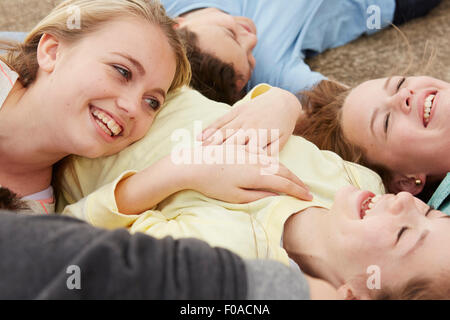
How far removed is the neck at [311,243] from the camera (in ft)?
2.88

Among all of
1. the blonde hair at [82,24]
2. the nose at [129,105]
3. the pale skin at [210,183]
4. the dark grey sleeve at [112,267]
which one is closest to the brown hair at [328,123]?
the pale skin at [210,183]

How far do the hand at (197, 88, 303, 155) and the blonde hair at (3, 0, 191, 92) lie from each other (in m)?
0.21

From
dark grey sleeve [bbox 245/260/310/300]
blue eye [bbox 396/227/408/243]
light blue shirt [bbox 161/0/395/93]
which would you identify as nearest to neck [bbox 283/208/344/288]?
blue eye [bbox 396/227/408/243]

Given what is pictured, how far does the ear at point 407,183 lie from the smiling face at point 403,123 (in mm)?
16

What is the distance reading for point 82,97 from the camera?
3.15 feet

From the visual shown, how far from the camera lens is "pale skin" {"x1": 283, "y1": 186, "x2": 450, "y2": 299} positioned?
0.81m

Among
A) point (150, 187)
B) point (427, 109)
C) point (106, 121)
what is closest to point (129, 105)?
point (106, 121)

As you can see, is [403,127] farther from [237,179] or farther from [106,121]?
[106,121]

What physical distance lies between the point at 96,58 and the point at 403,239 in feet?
2.34

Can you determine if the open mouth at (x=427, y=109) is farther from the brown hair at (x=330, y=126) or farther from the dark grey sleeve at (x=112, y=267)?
the dark grey sleeve at (x=112, y=267)

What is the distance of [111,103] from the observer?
3.23 feet

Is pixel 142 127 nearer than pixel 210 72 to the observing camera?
Yes

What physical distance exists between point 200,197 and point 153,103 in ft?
0.88
